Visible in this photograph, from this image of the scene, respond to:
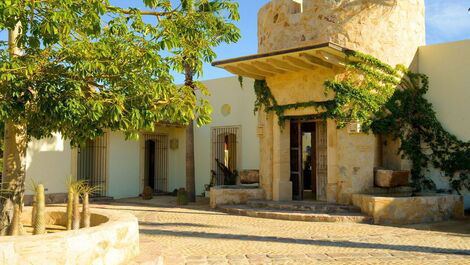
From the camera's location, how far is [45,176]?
14.4 metres

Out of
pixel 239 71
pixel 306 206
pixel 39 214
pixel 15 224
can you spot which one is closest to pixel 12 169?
pixel 15 224

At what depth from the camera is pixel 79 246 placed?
4664mm

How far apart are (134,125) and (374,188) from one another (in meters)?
8.25

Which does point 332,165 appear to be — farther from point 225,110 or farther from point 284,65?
point 225,110

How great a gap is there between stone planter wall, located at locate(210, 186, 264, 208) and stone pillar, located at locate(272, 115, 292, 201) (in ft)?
1.92

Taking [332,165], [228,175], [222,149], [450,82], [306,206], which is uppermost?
[450,82]

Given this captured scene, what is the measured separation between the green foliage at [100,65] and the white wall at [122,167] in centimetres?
993

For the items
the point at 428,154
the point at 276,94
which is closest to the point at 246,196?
the point at 276,94

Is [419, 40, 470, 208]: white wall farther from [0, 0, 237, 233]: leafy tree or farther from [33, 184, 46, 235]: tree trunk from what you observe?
[33, 184, 46, 235]: tree trunk

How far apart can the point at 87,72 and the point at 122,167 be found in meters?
11.8

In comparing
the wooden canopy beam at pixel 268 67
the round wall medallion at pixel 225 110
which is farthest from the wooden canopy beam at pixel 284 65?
the round wall medallion at pixel 225 110

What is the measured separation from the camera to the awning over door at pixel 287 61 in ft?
36.5

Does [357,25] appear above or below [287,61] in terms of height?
above

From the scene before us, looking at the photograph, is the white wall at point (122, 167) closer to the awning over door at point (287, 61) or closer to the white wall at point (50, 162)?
the white wall at point (50, 162)
